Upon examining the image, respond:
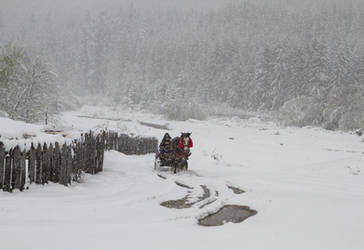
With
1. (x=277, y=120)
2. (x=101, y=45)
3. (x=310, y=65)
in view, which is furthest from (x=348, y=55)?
(x=101, y=45)

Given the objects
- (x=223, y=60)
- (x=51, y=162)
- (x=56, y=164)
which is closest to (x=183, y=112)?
(x=223, y=60)

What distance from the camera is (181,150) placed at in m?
10.8

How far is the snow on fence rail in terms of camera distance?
597 centimetres

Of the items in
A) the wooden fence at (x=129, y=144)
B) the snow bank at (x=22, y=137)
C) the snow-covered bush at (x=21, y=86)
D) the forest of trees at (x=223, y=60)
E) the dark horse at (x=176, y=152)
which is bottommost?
the wooden fence at (x=129, y=144)

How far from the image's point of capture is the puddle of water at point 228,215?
5571mm

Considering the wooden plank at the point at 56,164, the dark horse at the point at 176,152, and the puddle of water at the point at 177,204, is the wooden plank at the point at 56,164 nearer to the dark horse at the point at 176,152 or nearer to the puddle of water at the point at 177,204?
the puddle of water at the point at 177,204

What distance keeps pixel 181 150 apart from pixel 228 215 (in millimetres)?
4847

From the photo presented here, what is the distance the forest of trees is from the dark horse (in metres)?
11.7

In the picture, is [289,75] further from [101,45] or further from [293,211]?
[101,45]

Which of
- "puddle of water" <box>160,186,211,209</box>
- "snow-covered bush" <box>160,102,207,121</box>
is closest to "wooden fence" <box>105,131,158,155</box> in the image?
"puddle of water" <box>160,186,211,209</box>

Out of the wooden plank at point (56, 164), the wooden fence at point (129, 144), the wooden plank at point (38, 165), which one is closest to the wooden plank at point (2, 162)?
the wooden plank at point (38, 165)

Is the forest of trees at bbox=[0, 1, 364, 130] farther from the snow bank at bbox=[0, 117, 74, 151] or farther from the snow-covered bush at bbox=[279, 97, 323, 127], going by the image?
the snow bank at bbox=[0, 117, 74, 151]

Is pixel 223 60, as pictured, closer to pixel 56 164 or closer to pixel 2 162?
pixel 56 164

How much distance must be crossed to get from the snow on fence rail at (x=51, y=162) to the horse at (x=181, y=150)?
259cm
